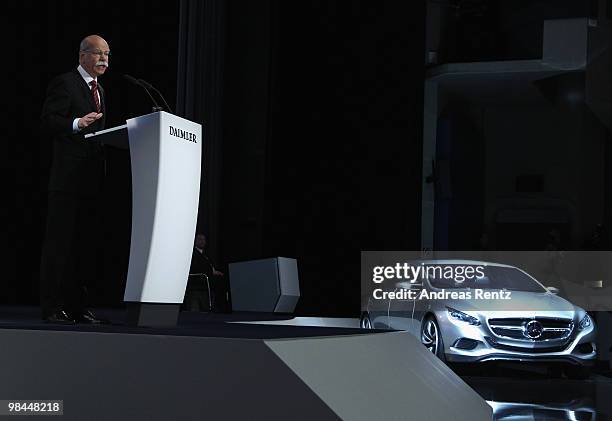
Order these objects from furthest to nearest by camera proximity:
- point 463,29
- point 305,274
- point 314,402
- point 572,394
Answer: point 463,29 → point 305,274 → point 572,394 → point 314,402

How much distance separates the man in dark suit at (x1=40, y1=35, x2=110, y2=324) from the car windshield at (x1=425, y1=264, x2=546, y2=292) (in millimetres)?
4229

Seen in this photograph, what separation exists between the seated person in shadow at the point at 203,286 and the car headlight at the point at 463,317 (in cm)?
270

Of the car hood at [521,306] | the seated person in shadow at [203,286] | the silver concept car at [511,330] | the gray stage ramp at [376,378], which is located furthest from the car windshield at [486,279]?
the gray stage ramp at [376,378]

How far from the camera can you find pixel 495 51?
12.1m

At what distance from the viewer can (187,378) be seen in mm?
2156

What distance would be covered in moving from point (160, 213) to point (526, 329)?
171 inches

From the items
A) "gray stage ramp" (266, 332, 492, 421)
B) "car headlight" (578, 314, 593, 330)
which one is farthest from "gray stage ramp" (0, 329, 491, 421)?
"car headlight" (578, 314, 593, 330)

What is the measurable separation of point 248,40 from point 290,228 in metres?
2.49

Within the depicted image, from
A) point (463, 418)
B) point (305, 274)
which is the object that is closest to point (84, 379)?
point (463, 418)

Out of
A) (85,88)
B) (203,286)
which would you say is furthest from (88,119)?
(203,286)

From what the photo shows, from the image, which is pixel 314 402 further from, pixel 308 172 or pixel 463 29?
pixel 463 29

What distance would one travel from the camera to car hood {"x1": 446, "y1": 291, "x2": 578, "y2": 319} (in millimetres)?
6707

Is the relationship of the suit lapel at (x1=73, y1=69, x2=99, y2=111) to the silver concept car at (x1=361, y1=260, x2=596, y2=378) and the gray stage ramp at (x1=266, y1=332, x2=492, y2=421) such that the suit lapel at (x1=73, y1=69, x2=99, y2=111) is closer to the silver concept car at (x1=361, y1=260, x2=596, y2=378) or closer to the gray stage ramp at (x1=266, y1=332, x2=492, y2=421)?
the gray stage ramp at (x1=266, y1=332, x2=492, y2=421)

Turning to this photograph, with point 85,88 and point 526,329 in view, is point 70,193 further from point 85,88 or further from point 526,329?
point 526,329
